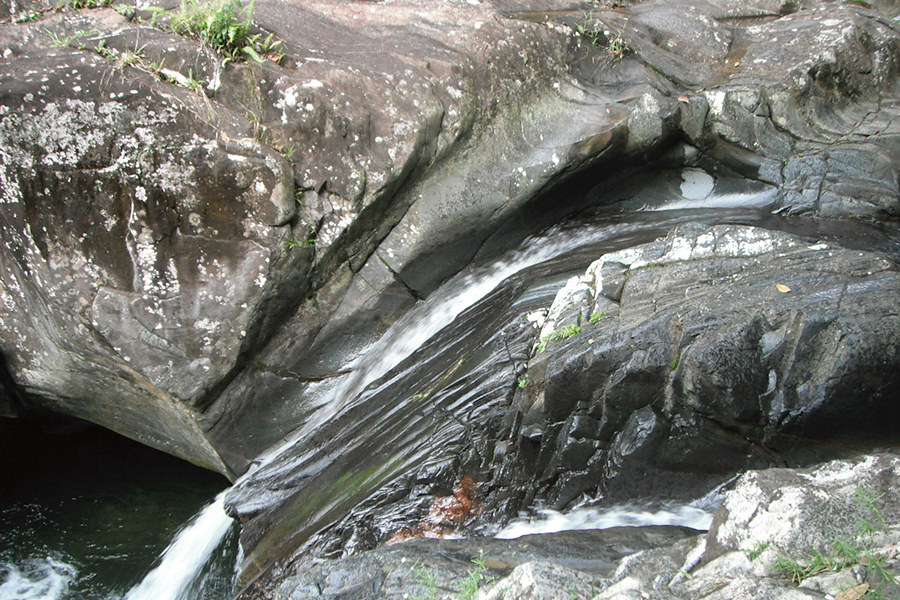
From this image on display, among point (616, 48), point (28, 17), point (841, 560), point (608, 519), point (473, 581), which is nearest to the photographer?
point (841, 560)

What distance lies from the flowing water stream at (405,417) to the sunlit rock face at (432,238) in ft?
0.13

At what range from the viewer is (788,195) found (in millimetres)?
6535

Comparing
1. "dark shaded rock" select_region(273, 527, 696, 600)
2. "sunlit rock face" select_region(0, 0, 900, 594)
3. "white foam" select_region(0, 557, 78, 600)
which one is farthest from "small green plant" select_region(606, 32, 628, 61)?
"white foam" select_region(0, 557, 78, 600)

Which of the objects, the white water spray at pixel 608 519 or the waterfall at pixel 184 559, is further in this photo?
the waterfall at pixel 184 559

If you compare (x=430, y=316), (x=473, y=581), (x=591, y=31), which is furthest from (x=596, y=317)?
(x=591, y=31)

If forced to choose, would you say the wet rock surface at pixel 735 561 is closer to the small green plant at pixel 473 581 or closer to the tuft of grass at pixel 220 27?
the small green plant at pixel 473 581

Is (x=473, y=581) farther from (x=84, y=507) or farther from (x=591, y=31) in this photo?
(x=591, y=31)

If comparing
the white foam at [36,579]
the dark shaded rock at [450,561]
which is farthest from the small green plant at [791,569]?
the white foam at [36,579]

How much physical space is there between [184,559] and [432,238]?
3.64 m

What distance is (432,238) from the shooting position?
6.15 meters

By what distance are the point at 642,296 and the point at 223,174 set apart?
11.4 ft

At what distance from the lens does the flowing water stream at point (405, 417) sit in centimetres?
468

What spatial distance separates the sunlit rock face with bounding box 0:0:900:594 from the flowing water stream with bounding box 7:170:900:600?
0.04 m

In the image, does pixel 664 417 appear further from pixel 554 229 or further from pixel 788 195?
pixel 788 195
